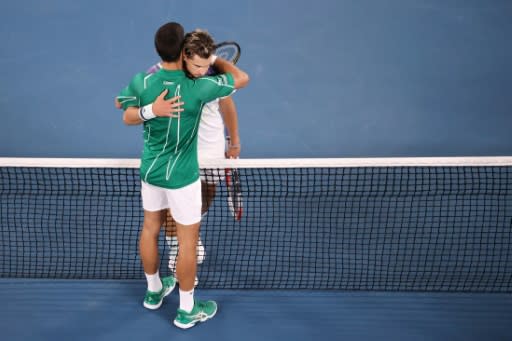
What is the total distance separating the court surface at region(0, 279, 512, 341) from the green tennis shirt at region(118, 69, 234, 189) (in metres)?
0.97

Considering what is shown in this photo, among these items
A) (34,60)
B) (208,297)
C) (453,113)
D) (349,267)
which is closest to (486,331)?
(349,267)

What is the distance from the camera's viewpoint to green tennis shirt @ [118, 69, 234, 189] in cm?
243

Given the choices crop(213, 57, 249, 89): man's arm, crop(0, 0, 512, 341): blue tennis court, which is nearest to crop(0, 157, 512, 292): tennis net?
crop(0, 0, 512, 341): blue tennis court

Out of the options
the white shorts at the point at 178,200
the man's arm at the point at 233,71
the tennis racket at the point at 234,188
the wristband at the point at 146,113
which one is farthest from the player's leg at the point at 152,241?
the man's arm at the point at 233,71

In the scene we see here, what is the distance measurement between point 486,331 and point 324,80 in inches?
122

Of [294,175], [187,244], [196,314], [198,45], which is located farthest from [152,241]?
[294,175]

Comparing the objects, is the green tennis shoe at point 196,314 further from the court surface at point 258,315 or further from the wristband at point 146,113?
the wristband at point 146,113

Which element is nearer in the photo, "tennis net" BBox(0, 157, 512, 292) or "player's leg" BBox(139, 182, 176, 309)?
"player's leg" BBox(139, 182, 176, 309)

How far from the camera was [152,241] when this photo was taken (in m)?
2.97

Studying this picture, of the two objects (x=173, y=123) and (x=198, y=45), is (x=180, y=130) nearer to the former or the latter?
(x=173, y=123)

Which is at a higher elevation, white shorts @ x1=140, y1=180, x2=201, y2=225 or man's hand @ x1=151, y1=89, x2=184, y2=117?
man's hand @ x1=151, y1=89, x2=184, y2=117

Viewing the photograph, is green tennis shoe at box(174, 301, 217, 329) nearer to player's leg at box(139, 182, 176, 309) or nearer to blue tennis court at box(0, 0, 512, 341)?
blue tennis court at box(0, 0, 512, 341)

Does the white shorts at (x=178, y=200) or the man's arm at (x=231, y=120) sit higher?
the man's arm at (x=231, y=120)

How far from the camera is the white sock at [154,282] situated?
312 centimetres
